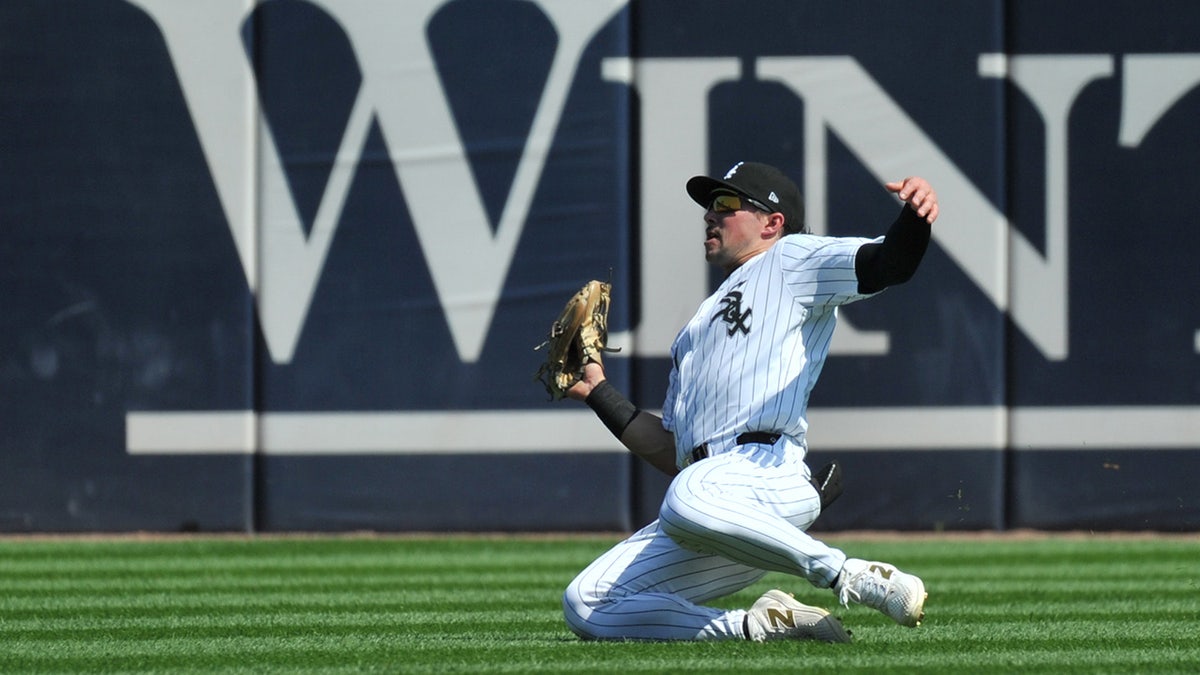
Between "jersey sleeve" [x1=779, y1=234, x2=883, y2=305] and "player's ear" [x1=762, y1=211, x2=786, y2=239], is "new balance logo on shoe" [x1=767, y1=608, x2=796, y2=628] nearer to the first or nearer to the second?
"jersey sleeve" [x1=779, y1=234, x2=883, y2=305]

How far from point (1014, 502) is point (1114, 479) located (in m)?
0.50

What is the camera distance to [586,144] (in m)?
8.67

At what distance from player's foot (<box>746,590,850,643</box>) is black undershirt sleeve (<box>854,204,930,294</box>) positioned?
2.72 ft

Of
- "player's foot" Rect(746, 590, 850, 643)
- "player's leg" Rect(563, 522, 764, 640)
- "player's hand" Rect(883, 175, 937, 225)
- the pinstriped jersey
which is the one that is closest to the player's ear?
the pinstriped jersey

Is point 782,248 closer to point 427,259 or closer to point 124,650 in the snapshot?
point 124,650

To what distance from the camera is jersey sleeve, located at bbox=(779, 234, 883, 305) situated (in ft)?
13.9

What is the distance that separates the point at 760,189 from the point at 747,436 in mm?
675

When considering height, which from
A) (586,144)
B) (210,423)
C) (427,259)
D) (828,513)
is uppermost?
(586,144)

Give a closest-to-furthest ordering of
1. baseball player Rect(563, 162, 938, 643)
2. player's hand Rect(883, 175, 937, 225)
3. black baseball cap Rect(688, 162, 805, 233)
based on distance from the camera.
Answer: player's hand Rect(883, 175, 937, 225) < baseball player Rect(563, 162, 938, 643) < black baseball cap Rect(688, 162, 805, 233)

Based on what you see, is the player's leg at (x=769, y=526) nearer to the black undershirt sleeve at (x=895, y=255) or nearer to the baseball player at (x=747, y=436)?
the baseball player at (x=747, y=436)

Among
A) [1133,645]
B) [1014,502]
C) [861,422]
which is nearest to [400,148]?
[861,422]

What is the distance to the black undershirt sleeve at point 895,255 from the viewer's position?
3.99 meters

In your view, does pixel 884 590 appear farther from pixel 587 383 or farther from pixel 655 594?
pixel 587 383

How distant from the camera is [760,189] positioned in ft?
15.0
